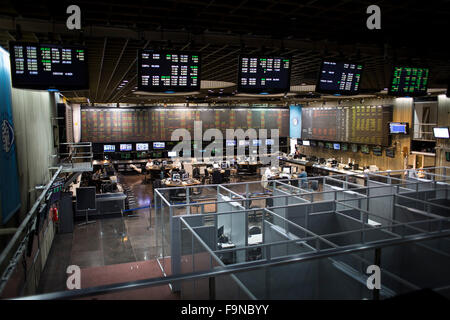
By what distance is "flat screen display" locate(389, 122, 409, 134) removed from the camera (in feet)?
46.2

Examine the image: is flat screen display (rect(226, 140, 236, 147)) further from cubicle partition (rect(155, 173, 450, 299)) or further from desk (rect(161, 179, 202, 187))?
cubicle partition (rect(155, 173, 450, 299))

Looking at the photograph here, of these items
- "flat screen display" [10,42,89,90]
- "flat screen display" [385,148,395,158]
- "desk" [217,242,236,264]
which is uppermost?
"flat screen display" [10,42,89,90]

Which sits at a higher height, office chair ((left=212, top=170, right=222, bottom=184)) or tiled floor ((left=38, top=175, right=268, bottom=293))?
office chair ((left=212, top=170, right=222, bottom=184))

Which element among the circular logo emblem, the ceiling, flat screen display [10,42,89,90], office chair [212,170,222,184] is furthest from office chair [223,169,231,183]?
flat screen display [10,42,89,90]

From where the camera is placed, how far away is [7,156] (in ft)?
16.0

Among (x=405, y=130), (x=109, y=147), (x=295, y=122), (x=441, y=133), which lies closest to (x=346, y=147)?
(x=405, y=130)

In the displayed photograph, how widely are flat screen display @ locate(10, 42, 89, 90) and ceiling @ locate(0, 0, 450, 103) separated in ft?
1.05

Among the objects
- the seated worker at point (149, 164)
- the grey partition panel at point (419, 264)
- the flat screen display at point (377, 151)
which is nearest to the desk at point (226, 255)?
the grey partition panel at point (419, 264)

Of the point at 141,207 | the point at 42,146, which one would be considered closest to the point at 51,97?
the point at 42,146

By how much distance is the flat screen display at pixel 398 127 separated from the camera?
14.1m

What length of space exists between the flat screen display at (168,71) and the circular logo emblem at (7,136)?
6.29ft

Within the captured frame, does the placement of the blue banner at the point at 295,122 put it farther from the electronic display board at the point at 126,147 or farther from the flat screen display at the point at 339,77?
the flat screen display at the point at 339,77

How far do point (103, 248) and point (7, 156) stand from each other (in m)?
4.48

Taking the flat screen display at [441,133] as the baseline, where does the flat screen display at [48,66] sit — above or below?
above
